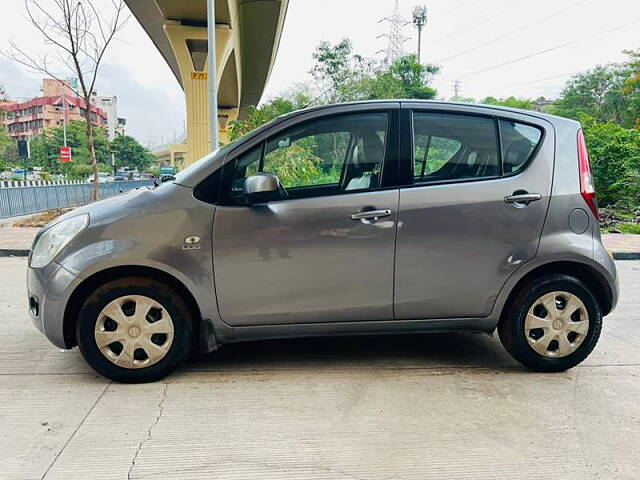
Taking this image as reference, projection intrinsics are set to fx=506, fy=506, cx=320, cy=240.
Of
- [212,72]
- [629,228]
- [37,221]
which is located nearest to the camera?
[629,228]

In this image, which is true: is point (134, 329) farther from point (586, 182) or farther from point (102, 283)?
point (586, 182)

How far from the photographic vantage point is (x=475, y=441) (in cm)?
264

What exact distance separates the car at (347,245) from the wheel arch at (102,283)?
0.03 feet

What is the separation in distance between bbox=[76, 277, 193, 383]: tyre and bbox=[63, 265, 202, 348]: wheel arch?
5 cm

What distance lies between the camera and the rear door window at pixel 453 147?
338 centimetres

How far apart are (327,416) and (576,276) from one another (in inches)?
78.7

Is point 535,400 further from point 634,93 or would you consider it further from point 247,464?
point 634,93

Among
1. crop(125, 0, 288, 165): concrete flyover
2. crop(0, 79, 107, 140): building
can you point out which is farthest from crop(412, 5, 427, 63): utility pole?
crop(0, 79, 107, 140): building

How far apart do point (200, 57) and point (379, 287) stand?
19.3 metres

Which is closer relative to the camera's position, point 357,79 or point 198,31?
point 198,31

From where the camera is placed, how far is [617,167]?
1482 cm

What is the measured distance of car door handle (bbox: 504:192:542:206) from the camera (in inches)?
131

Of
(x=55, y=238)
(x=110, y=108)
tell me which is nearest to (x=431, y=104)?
(x=55, y=238)

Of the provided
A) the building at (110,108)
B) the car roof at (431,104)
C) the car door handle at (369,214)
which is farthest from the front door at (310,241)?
the building at (110,108)
